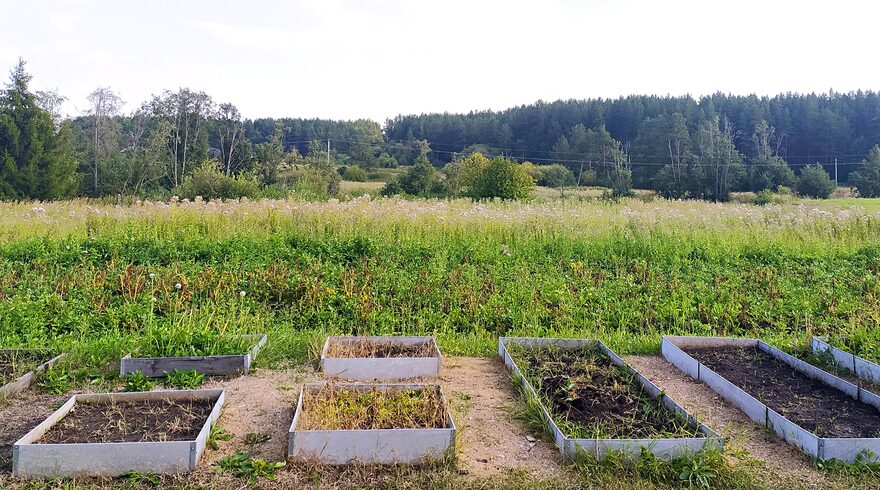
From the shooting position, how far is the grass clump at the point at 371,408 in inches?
139

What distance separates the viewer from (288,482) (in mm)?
3047

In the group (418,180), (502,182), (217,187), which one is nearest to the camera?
(217,187)

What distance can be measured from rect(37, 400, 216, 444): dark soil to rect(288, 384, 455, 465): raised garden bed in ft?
2.12

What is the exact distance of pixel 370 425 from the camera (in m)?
3.54

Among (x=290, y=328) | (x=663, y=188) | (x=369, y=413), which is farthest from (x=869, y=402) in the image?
(x=663, y=188)

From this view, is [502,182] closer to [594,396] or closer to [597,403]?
[594,396]

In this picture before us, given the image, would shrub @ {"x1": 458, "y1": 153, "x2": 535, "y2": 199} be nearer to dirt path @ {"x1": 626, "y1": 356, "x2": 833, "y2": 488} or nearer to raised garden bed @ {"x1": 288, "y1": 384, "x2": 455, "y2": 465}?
dirt path @ {"x1": 626, "y1": 356, "x2": 833, "y2": 488}

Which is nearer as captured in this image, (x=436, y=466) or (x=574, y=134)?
(x=436, y=466)

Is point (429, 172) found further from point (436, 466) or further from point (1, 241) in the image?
point (436, 466)

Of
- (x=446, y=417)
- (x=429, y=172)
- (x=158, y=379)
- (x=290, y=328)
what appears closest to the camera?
(x=446, y=417)

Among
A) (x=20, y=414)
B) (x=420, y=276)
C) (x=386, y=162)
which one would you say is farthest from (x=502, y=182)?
(x=386, y=162)

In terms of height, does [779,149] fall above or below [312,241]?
above

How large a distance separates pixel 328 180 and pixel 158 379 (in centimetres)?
3192

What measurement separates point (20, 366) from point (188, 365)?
3.94ft
